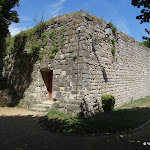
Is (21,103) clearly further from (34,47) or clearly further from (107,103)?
(107,103)

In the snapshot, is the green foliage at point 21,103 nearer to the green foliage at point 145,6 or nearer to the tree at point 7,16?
the tree at point 7,16

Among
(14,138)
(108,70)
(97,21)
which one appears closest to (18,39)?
(97,21)

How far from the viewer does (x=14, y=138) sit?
423 centimetres

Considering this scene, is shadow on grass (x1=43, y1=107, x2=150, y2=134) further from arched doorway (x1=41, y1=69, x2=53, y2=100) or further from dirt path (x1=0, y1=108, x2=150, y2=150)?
arched doorway (x1=41, y1=69, x2=53, y2=100)

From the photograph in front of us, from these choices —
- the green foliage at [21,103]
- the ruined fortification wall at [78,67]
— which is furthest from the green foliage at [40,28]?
the green foliage at [21,103]

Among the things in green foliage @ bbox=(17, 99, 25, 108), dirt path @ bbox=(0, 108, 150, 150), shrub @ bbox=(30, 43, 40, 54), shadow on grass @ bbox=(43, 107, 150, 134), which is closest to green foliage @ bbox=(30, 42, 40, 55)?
shrub @ bbox=(30, 43, 40, 54)

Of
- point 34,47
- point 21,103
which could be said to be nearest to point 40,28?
point 34,47

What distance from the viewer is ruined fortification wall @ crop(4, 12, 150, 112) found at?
7.04 m

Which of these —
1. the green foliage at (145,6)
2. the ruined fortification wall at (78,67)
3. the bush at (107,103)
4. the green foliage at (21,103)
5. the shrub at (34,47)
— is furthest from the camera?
the green foliage at (21,103)

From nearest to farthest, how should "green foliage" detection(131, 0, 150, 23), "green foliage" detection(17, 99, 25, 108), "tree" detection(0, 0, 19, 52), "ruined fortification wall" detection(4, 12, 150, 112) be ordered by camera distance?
1. "green foliage" detection(131, 0, 150, 23)
2. "ruined fortification wall" detection(4, 12, 150, 112)
3. "tree" detection(0, 0, 19, 52)
4. "green foliage" detection(17, 99, 25, 108)

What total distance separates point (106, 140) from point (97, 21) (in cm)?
643

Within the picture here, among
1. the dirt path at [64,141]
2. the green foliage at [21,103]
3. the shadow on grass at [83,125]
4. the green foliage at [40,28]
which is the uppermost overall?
the green foliage at [40,28]

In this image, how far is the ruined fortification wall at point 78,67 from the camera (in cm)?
704

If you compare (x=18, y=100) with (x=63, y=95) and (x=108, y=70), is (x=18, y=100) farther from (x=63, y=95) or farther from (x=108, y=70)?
(x=108, y=70)
